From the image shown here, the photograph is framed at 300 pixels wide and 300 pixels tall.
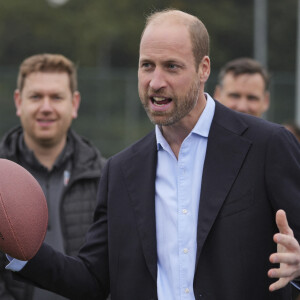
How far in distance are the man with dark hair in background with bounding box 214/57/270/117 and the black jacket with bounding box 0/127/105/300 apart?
1.45m

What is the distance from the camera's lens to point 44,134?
4.91 meters

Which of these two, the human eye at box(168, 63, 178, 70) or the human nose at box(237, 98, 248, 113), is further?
the human nose at box(237, 98, 248, 113)

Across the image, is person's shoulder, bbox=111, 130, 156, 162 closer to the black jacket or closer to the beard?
the beard

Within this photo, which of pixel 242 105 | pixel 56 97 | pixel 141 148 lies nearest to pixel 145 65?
pixel 141 148

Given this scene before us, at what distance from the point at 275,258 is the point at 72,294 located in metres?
1.13

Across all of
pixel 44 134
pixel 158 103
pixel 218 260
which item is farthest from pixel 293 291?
pixel 44 134

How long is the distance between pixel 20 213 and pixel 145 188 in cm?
59

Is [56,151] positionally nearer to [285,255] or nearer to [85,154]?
[85,154]

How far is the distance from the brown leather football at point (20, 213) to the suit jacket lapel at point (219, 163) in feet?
2.61

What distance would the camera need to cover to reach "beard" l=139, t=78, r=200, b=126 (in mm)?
3334

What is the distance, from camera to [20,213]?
3516mm

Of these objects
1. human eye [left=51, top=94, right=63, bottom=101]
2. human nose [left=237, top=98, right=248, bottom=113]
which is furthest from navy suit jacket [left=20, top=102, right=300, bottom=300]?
human nose [left=237, top=98, right=248, bottom=113]

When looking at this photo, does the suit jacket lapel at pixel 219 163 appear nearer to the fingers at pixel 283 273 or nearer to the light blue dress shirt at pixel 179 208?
the light blue dress shirt at pixel 179 208

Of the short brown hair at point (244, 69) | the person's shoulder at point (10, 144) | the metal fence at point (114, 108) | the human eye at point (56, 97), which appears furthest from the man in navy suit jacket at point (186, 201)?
the metal fence at point (114, 108)
